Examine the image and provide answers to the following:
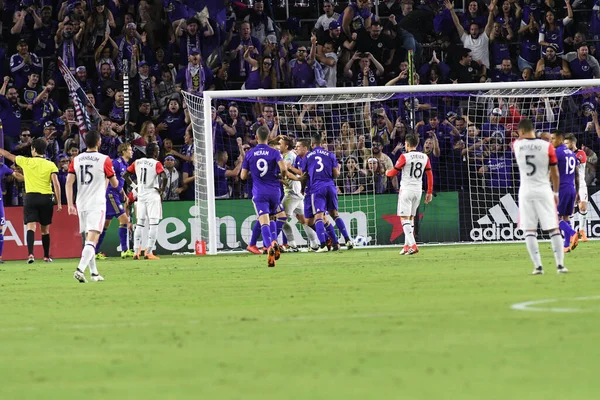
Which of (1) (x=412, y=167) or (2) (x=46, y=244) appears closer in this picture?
(1) (x=412, y=167)

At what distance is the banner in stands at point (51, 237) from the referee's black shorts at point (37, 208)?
1.90 m

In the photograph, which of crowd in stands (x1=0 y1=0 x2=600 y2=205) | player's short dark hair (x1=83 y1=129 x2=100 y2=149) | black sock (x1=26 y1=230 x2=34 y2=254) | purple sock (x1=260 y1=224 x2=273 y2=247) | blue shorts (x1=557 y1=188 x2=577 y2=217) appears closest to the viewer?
player's short dark hair (x1=83 y1=129 x2=100 y2=149)

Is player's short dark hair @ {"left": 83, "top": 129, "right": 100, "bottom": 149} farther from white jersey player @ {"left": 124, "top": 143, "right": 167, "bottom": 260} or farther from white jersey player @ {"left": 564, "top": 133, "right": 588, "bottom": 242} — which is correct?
white jersey player @ {"left": 564, "top": 133, "right": 588, "bottom": 242}

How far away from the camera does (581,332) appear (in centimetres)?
849

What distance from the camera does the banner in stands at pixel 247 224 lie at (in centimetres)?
2619

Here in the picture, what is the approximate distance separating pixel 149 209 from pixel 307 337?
50.4ft

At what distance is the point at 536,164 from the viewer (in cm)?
1477

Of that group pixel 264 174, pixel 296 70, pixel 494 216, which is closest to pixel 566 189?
pixel 264 174

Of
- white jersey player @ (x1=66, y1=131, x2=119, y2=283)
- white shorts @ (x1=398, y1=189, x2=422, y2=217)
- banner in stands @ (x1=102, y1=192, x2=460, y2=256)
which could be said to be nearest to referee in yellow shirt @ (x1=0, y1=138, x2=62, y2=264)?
banner in stands @ (x1=102, y1=192, x2=460, y2=256)

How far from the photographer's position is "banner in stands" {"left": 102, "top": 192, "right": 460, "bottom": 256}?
26188 mm

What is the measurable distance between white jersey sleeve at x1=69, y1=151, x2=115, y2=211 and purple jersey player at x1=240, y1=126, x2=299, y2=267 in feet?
14.5

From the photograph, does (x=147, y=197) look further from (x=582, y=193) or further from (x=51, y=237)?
(x=582, y=193)

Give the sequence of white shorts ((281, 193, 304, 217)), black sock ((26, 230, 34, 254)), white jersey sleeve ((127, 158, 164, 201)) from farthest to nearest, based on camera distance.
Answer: white shorts ((281, 193, 304, 217)) → black sock ((26, 230, 34, 254)) → white jersey sleeve ((127, 158, 164, 201))

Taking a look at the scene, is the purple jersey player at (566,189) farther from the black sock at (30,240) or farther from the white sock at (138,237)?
the black sock at (30,240)
